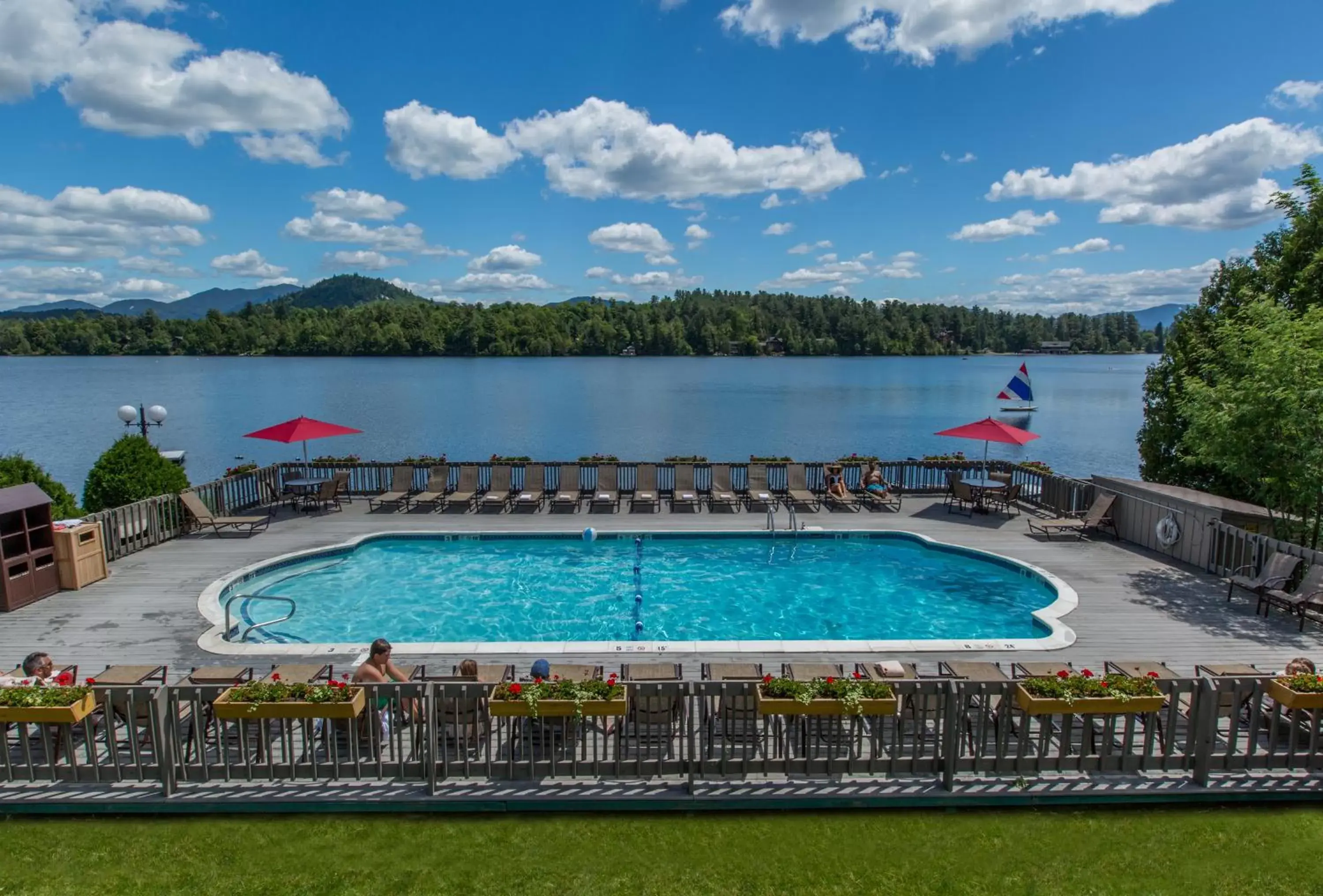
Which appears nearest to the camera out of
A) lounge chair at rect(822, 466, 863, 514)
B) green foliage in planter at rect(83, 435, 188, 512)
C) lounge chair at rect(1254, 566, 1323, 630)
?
lounge chair at rect(1254, 566, 1323, 630)

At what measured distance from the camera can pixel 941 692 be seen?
18.9ft

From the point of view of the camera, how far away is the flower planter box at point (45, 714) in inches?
212

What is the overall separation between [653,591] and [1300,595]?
27.1 feet

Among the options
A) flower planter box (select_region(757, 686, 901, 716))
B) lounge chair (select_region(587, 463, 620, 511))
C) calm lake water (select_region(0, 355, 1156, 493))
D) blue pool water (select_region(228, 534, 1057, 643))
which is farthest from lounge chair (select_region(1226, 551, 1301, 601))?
calm lake water (select_region(0, 355, 1156, 493))

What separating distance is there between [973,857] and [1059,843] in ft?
2.17

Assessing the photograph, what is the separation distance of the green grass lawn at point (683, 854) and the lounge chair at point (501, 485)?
10668 mm

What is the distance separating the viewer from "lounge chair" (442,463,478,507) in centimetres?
1590

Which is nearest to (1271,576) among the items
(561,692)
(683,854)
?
(683,854)

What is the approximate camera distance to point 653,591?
464 inches

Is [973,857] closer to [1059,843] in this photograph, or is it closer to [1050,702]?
[1059,843]

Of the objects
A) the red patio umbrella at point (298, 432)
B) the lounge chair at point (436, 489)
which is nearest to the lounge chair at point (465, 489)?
the lounge chair at point (436, 489)

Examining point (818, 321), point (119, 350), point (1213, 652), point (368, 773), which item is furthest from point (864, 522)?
point (119, 350)

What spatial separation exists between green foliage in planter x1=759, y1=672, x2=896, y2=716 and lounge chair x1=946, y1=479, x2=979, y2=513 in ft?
35.3

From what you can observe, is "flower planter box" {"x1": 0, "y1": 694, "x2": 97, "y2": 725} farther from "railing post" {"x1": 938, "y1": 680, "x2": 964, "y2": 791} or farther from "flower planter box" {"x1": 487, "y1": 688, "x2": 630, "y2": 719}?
"railing post" {"x1": 938, "y1": 680, "x2": 964, "y2": 791}
